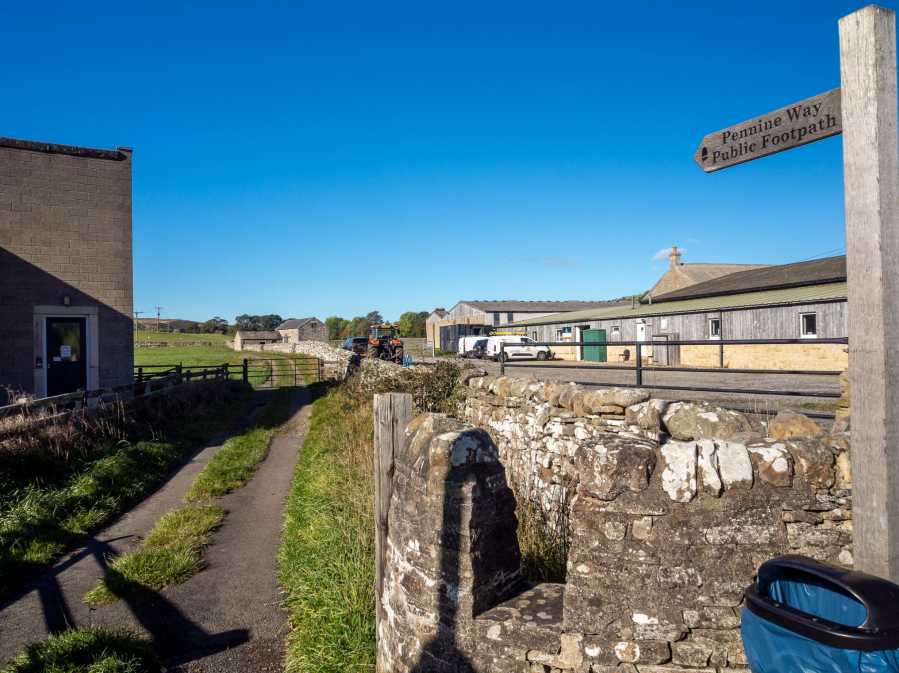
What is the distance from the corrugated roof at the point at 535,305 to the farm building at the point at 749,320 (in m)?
24.9

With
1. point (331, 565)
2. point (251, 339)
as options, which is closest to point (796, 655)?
point (331, 565)

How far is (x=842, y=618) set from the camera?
5.87 ft

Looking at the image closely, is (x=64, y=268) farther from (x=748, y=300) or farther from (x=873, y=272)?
(x=748, y=300)

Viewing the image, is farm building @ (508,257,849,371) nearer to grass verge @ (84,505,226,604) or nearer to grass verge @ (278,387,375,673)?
grass verge @ (278,387,375,673)

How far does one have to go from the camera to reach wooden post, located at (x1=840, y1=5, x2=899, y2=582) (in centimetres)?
244

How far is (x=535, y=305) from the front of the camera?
6172cm

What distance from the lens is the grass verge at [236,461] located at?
761 centimetres

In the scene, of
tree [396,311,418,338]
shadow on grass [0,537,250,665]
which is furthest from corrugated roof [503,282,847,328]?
tree [396,311,418,338]

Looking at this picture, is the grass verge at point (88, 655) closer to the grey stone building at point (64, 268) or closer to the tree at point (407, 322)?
the grey stone building at point (64, 268)

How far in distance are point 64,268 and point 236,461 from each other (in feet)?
26.6

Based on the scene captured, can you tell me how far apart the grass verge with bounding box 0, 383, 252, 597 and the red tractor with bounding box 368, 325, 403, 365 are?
537 inches

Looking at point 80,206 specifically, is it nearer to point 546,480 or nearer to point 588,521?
point 546,480

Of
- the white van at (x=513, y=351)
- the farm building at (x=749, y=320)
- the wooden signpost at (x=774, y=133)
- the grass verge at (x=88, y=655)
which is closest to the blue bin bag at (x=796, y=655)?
the wooden signpost at (x=774, y=133)

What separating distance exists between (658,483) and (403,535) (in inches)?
53.3
